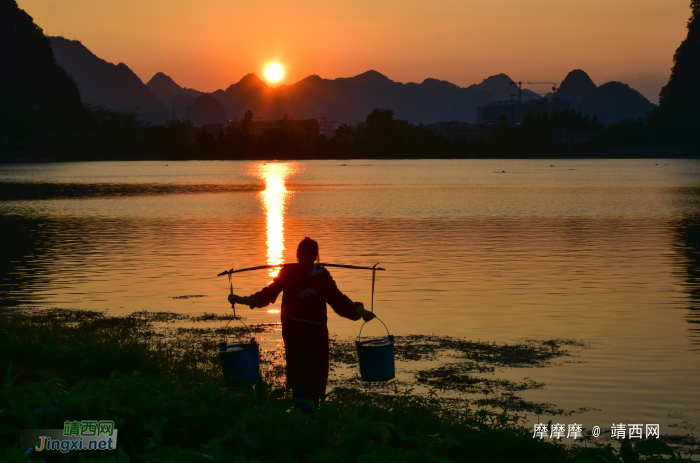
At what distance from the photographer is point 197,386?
8.92 metres

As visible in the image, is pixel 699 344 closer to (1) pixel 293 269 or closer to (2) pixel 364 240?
(1) pixel 293 269

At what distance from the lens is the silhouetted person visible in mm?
7820

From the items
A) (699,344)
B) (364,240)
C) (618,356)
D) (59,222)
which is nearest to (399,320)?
(618,356)

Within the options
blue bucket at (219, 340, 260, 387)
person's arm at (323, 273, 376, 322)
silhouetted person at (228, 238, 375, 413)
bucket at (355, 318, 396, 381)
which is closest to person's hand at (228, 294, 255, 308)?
silhouetted person at (228, 238, 375, 413)

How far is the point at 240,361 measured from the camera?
8438 millimetres

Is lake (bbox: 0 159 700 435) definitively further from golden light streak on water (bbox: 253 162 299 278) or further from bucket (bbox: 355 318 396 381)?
bucket (bbox: 355 318 396 381)

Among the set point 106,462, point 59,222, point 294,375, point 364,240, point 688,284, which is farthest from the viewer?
point 59,222

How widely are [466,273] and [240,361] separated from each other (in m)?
15.3

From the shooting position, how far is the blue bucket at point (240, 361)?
8.39 meters

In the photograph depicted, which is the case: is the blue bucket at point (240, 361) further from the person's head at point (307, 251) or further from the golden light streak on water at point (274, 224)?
the golden light streak on water at point (274, 224)

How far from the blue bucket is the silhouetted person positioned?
2.16 ft

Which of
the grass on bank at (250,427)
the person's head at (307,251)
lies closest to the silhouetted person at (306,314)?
the person's head at (307,251)

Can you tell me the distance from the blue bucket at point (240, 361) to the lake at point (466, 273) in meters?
Answer: 4.18

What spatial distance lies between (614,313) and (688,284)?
5.37 m
